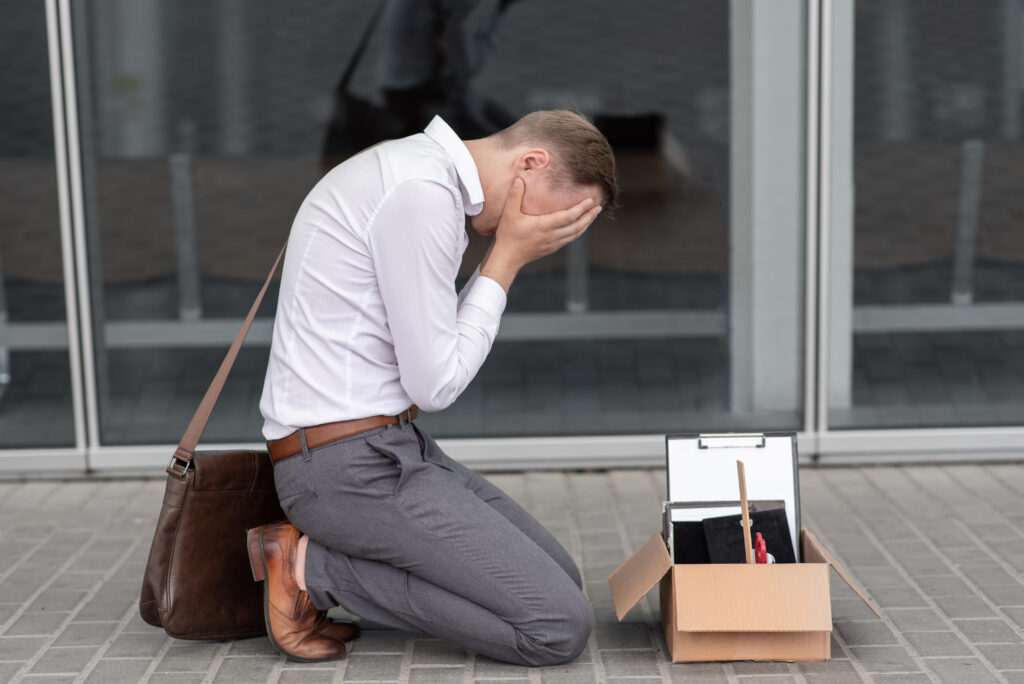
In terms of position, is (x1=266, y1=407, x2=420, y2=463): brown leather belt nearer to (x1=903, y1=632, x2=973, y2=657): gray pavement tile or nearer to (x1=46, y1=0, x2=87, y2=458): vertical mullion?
(x1=903, y1=632, x2=973, y2=657): gray pavement tile

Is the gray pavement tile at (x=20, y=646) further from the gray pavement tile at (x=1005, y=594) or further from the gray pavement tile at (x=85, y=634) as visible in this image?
the gray pavement tile at (x=1005, y=594)

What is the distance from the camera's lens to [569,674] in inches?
120

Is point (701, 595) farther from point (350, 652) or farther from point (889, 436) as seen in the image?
point (889, 436)

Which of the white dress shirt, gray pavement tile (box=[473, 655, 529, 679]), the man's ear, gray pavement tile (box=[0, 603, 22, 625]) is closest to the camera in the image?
the white dress shirt

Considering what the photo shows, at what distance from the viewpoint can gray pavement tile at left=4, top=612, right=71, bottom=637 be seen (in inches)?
133

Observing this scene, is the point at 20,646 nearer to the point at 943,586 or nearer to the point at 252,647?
the point at 252,647

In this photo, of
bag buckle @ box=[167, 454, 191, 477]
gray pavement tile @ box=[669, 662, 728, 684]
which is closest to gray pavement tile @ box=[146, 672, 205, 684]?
bag buckle @ box=[167, 454, 191, 477]

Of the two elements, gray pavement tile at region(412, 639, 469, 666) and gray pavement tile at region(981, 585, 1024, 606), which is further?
gray pavement tile at region(981, 585, 1024, 606)

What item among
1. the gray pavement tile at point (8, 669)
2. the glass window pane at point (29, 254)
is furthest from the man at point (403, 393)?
the glass window pane at point (29, 254)

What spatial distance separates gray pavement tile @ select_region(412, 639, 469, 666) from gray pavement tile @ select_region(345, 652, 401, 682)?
6cm

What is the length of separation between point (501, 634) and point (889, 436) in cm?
269

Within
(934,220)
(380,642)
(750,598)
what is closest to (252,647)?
(380,642)

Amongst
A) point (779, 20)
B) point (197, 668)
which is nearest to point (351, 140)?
point (779, 20)

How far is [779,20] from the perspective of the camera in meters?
4.93
